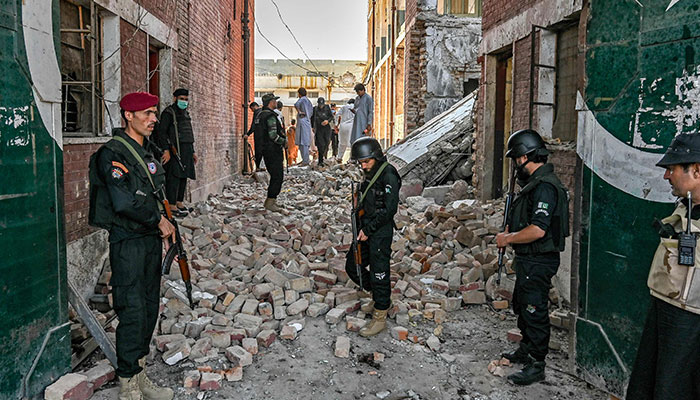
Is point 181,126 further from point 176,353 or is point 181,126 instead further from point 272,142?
point 176,353

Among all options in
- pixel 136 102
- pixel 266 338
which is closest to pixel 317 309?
pixel 266 338

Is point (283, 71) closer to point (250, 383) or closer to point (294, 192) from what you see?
point (294, 192)

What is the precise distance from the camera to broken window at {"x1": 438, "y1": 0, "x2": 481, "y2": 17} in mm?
15166

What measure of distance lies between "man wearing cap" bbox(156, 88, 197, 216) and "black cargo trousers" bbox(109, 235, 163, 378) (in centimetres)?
422

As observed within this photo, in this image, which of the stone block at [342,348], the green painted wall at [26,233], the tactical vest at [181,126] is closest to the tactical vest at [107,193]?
the green painted wall at [26,233]

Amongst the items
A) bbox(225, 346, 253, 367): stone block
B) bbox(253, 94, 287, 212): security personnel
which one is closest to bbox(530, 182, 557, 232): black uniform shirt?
bbox(225, 346, 253, 367): stone block

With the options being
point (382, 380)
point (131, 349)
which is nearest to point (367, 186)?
point (382, 380)

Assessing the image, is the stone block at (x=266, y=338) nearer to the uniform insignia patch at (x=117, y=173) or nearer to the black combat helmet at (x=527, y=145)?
the uniform insignia patch at (x=117, y=173)

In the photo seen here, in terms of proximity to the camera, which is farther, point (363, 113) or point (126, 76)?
point (363, 113)

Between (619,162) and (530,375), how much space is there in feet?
5.30

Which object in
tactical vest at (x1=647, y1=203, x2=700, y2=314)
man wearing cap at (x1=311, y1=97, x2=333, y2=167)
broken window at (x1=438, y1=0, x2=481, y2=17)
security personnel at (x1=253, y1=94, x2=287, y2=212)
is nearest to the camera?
tactical vest at (x1=647, y1=203, x2=700, y2=314)

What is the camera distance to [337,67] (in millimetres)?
39562

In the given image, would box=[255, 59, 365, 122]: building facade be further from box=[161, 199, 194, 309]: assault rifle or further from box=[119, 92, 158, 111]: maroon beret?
box=[119, 92, 158, 111]: maroon beret

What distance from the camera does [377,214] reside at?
14.9 feet
